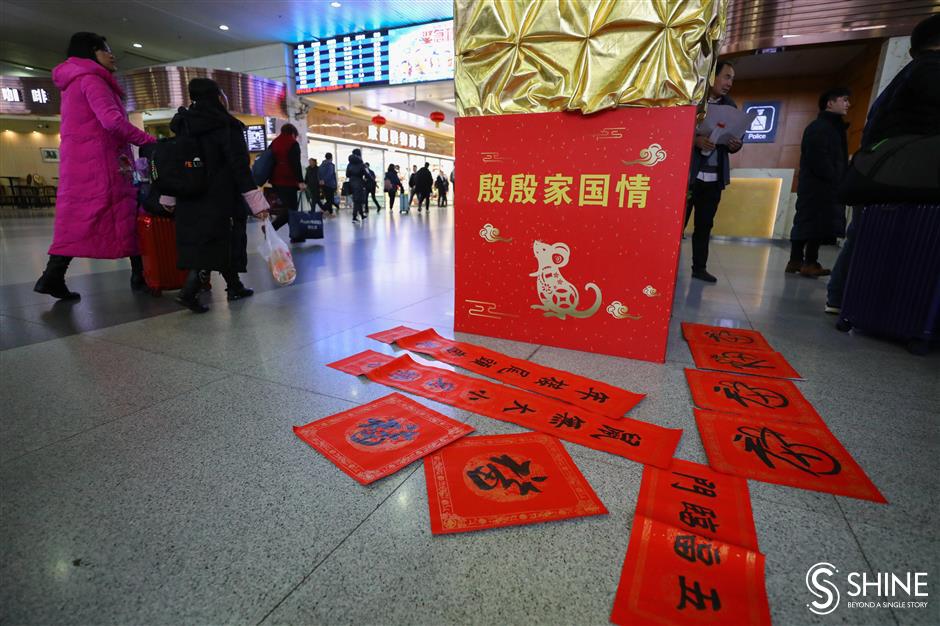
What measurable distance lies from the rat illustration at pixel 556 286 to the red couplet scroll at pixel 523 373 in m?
0.33

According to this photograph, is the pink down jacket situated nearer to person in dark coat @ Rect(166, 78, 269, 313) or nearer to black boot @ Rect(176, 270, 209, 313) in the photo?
person in dark coat @ Rect(166, 78, 269, 313)

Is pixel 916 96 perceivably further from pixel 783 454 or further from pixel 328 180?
pixel 328 180

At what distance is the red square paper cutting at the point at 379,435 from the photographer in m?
1.19

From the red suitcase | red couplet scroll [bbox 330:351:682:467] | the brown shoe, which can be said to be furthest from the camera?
the brown shoe

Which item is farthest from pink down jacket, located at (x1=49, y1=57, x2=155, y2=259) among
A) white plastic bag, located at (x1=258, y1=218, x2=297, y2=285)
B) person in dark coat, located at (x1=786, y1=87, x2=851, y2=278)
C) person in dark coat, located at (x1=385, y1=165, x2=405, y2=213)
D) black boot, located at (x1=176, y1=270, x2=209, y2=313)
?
person in dark coat, located at (x1=385, y1=165, x2=405, y2=213)

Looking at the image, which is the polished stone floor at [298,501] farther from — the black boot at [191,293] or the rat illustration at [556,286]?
the black boot at [191,293]

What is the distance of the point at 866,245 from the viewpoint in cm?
226

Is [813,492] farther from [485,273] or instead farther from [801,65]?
[801,65]

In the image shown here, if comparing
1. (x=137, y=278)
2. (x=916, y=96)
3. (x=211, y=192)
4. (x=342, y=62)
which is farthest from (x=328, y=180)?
(x=916, y=96)

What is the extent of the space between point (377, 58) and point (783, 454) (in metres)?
10.8

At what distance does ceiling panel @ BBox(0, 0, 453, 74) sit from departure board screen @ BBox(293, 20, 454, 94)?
8.2 inches

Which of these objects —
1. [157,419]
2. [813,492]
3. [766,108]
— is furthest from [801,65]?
[157,419]

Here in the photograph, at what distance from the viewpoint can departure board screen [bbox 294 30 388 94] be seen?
9773 millimetres

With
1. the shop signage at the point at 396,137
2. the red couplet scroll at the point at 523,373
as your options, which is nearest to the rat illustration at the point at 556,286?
the red couplet scroll at the point at 523,373
